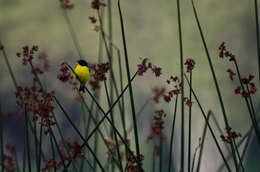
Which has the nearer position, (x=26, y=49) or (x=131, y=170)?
(x=131, y=170)

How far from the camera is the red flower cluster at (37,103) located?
1.10 meters

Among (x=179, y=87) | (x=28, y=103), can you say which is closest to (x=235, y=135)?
(x=179, y=87)

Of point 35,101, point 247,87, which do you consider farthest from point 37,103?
point 247,87

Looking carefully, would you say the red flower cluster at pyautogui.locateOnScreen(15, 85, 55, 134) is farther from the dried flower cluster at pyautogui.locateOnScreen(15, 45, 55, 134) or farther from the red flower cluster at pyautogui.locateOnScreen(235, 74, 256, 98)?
the red flower cluster at pyautogui.locateOnScreen(235, 74, 256, 98)

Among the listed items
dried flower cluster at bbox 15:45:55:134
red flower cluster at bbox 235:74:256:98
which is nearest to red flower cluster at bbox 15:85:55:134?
dried flower cluster at bbox 15:45:55:134

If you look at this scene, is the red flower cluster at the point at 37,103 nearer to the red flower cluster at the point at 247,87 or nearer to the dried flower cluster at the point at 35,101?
the dried flower cluster at the point at 35,101

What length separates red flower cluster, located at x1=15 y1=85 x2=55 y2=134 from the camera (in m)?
1.10

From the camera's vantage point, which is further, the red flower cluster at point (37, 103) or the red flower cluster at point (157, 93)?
the red flower cluster at point (157, 93)

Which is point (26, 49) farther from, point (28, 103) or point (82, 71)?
point (82, 71)

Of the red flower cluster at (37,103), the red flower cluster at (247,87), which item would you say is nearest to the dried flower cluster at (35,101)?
the red flower cluster at (37,103)

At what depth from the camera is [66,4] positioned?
88.0 inches

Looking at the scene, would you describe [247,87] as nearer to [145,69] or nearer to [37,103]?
[145,69]

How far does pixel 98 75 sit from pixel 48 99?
8.4 inches

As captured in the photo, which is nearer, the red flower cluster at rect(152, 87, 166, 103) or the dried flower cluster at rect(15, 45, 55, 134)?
the dried flower cluster at rect(15, 45, 55, 134)
